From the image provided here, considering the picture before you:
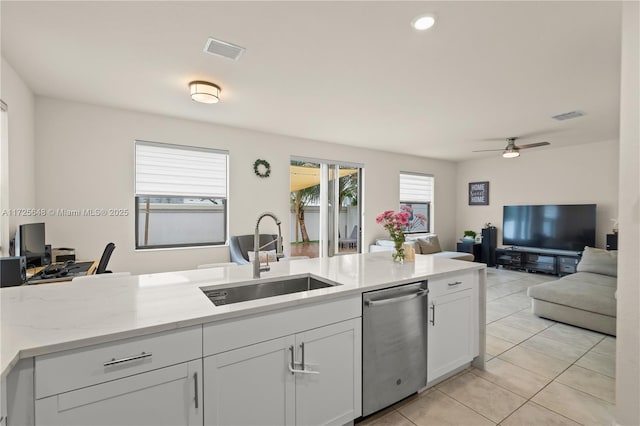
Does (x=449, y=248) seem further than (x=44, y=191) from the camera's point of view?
Yes

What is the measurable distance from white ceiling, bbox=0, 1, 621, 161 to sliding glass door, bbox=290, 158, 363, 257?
5.16 feet

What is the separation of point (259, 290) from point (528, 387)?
2130 millimetres

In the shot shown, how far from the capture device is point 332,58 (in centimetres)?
257

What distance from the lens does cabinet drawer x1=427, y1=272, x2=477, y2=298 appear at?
214cm

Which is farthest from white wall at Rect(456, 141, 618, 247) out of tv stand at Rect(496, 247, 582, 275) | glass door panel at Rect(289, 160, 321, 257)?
glass door panel at Rect(289, 160, 321, 257)

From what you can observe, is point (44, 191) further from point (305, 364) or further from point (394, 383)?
point (394, 383)

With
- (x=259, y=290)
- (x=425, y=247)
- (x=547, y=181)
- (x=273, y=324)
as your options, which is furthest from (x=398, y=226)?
(x=547, y=181)

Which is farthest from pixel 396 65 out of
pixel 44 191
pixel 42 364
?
pixel 44 191

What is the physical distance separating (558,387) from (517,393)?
14.5 inches

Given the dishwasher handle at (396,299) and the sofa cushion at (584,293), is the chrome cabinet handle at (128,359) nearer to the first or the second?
the dishwasher handle at (396,299)

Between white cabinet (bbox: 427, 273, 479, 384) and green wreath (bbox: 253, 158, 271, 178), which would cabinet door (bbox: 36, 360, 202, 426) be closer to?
white cabinet (bbox: 427, 273, 479, 384)

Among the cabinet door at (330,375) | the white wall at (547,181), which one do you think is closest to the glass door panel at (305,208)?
the cabinet door at (330,375)

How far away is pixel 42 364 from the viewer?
102 centimetres

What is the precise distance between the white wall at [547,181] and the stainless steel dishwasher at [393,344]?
18.7 feet
